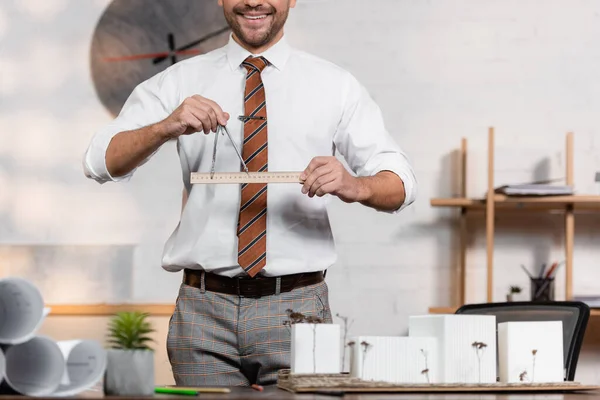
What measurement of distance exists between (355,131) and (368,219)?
1.62 metres

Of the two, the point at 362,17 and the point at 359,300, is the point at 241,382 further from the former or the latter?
the point at 362,17

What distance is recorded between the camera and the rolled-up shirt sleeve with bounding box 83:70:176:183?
223 cm

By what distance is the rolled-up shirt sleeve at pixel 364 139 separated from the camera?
2.33 metres

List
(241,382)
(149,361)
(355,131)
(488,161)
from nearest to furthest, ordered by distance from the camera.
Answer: (149,361), (241,382), (355,131), (488,161)

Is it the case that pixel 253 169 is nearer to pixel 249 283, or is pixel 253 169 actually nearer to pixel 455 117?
pixel 249 283

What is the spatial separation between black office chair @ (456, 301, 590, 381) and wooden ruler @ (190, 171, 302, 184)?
0.94 m

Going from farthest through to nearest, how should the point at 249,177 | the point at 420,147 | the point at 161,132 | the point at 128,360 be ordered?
the point at 420,147 < the point at 161,132 < the point at 249,177 < the point at 128,360

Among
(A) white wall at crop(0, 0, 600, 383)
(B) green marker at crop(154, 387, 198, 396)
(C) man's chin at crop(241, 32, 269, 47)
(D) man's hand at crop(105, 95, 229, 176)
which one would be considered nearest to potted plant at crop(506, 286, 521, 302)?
(A) white wall at crop(0, 0, 600, 383)

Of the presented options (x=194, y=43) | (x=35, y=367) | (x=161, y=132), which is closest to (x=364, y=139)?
(x=161, y=132)

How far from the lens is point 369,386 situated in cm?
166

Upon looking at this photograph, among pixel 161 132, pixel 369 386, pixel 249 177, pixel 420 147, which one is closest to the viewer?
pixel 369 386

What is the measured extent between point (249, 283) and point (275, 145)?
0.36 m

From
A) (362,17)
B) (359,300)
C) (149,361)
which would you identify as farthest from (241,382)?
(362,17)

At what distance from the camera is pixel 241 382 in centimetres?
216
